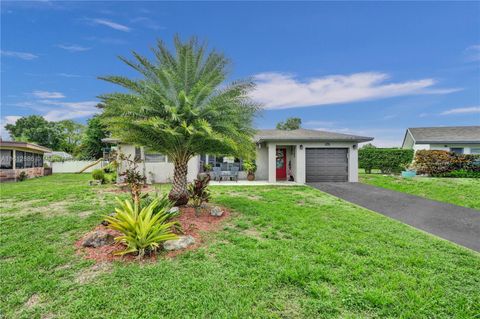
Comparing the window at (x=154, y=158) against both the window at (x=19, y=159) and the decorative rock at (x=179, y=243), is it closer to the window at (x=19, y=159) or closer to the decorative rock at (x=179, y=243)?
the decorative rock at (x=179, y=243)

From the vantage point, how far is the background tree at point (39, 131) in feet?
139

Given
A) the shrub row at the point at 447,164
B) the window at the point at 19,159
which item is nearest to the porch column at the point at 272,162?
the shrub row at the point at 447,164

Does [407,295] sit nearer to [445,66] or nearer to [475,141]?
[445,66]

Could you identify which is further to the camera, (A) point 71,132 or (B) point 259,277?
(A) point 71,132

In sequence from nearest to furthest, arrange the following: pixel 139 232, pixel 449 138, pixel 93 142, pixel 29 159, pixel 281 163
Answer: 1. pixel 139 232
2. pixel 281 163
3. pixel 29 159
4. pixel 449 138
5. pixel 93 142

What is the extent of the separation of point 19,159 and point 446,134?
3956 cm

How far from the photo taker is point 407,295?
2.82 m

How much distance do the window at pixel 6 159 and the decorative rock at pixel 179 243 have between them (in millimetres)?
21081

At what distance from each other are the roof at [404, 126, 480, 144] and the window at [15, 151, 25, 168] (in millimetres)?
36485

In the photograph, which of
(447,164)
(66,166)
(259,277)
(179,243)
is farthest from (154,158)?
(447,164)

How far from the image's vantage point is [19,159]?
18312 mm

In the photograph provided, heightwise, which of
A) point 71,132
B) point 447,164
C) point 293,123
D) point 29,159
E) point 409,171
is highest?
point 293,123

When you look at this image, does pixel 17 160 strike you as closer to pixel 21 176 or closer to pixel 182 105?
pixel 21 176

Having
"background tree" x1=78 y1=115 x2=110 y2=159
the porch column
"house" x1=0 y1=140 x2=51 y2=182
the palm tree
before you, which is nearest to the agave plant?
the palm tree
